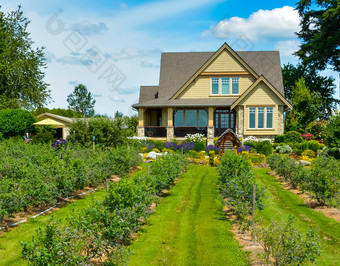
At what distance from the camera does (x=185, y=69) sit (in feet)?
126

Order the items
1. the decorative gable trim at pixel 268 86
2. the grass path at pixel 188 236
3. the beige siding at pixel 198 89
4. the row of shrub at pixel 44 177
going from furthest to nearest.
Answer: the beige siding at pixel 198 89 < the decorative gable trim at pixel 268 86 < the row of shrub at pixel 44 177 < the grass path at pixel 188 236

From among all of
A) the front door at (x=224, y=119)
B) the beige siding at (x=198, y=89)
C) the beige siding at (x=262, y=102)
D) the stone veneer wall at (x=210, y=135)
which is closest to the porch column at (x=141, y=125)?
the beige siding at (x=198, y=89)

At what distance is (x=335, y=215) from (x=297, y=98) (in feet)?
89.1

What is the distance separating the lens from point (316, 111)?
36.2 m

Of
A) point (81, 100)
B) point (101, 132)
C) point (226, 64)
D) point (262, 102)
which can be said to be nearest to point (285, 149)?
point (262, 102)

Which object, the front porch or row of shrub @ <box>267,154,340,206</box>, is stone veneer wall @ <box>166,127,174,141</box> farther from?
row of shrub @ <box>267,154,340,206</box>

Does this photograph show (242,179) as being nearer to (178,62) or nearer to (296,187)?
(296,187)

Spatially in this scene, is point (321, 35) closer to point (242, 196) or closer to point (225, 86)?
point (225, 86)

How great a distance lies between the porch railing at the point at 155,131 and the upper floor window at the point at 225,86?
18.6ft

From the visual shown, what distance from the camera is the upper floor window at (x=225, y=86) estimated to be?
34.1m

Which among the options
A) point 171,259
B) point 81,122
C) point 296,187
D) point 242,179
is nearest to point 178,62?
point 81,122

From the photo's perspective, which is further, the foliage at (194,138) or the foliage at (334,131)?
the foliage at (194,138)

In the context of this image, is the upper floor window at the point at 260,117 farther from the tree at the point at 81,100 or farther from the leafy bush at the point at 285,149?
the tree at the point at 81,100

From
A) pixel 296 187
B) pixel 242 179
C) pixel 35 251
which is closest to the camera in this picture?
pixel 35 251
